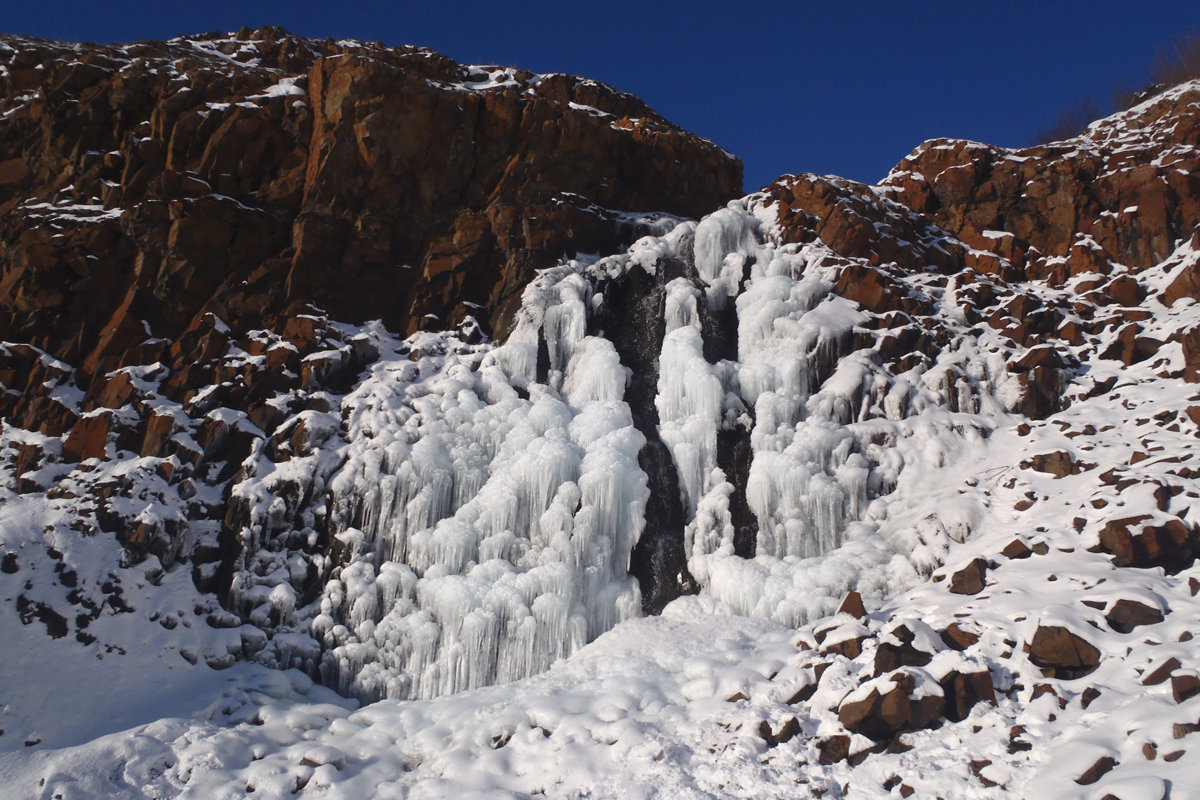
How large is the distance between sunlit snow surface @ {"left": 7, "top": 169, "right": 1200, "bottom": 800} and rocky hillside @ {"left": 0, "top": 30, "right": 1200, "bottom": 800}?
78 mm

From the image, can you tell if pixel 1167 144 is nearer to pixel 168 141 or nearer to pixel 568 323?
pixel 568 323

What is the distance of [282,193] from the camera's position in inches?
832

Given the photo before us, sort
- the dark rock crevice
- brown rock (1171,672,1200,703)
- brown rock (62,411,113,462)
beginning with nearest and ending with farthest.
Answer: brown rock (1171,672,1200,703), the dark rock crevice, brown rock (62,411,113,462)

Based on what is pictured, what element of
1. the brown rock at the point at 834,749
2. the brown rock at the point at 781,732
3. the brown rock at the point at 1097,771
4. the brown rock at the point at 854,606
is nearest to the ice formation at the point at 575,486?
the brown rock at the point at 854,606

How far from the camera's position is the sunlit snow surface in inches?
423

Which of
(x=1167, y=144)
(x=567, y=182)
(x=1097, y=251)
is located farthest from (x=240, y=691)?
(x=1167, y=144)

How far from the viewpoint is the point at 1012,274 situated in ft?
67.7

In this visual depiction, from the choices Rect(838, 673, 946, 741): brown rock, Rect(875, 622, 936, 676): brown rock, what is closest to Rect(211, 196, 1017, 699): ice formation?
Rect(875, 622, 936, 676): brown rock

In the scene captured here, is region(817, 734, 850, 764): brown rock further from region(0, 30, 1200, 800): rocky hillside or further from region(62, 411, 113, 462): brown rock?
region(62, 411, 113, 462): brown rock

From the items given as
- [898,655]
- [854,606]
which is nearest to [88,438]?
[854,606]

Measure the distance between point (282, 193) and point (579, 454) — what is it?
11602mm

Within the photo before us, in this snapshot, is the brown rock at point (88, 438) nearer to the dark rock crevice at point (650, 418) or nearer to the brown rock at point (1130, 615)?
the dark rock crevice at point (650, 418)

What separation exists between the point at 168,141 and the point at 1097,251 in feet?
81.5

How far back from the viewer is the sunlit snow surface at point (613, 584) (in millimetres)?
10750
